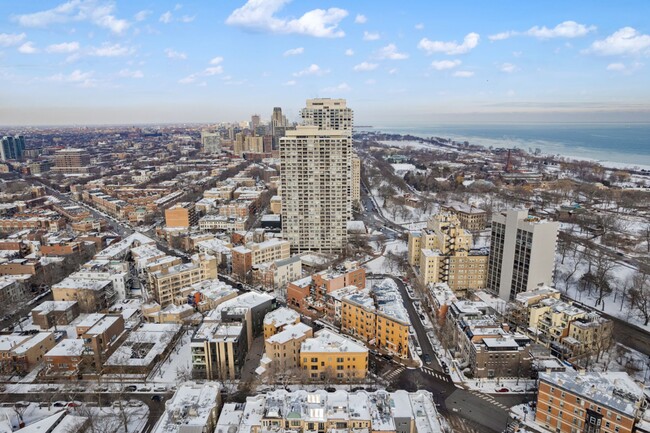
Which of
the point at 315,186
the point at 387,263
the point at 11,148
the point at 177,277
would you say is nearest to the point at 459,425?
the point at 387,263

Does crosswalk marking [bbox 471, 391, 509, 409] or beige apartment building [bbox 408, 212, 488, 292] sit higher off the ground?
beige apartment building [bbox 408, 212, 488, 292]

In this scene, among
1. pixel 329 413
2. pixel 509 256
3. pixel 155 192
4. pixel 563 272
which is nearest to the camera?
pixel 329 413

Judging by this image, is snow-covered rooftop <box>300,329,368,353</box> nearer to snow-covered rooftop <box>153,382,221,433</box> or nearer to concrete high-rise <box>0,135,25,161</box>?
snow-covered rooftop <box>153,382,221,433</box>

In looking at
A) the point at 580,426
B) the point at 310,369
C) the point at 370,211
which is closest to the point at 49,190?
the point at 370,211

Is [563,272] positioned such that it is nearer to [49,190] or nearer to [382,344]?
[382,344]

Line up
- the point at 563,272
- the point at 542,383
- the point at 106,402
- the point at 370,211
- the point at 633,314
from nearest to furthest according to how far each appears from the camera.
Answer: the point at 542,383 < the point at 106,402 < the point at 633,314 < the point at 563,272 < the point at 370,211

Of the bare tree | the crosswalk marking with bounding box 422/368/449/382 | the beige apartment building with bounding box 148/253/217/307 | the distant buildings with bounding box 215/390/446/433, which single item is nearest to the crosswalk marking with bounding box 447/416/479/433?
the distant buildings with bounding box 215/390/446/433
